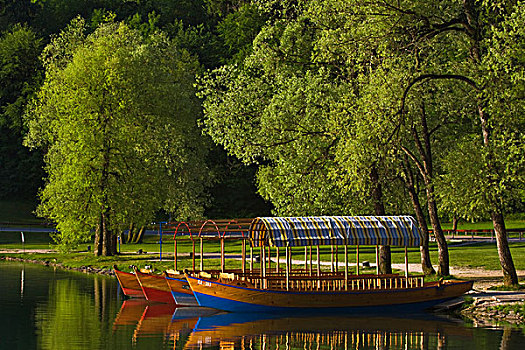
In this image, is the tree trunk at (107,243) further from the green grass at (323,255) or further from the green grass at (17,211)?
the green grass at (17,211)

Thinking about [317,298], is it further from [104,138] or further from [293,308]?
[104,138]

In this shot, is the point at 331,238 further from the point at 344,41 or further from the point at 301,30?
the point at 301,30

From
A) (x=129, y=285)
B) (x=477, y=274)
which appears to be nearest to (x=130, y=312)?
(x=129, y=285)

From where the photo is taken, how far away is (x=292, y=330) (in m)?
31.9

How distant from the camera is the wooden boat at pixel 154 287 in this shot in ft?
135

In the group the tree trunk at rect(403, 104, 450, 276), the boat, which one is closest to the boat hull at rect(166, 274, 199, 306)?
the boat

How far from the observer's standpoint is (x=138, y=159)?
65688 mm

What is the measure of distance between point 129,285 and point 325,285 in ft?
38.1

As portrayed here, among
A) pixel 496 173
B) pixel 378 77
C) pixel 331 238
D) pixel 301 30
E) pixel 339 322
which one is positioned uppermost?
pixel 301 30

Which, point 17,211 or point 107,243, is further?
point 17,211

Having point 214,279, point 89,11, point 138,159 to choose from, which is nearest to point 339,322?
point 214,279

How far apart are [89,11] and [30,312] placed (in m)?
97.5

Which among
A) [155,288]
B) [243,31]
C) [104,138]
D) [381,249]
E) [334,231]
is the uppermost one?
[243,31]

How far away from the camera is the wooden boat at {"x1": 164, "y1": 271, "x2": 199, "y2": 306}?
39.2m
